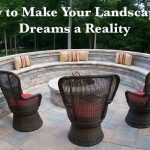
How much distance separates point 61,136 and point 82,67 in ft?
11.8

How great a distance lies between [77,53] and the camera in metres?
6.82

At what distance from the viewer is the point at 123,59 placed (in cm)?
624

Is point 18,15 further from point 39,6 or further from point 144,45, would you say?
point 144,45

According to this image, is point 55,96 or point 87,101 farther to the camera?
point 55,96

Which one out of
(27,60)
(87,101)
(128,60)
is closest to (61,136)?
(87,101)

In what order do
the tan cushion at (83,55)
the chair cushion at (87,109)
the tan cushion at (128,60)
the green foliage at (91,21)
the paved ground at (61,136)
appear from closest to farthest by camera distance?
the chair cushion at (87,109)
the paved ground at (61,136)
the tan cushion at (128,60)
the tan cushion at (83,55)
the green foliage at (91,21)

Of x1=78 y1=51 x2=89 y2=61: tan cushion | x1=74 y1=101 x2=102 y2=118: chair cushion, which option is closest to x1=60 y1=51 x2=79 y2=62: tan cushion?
x1=78 y1=51 x2=89 y2=61: tan cushion

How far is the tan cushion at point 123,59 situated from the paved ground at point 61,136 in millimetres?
2369

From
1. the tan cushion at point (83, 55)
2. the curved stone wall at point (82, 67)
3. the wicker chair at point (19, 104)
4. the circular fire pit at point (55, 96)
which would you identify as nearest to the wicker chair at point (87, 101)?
the wicker chair at point (19, 104)

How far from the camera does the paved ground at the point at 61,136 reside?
2.99 m

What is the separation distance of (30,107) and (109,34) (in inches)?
456

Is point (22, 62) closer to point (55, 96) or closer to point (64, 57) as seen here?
point (64, 57)

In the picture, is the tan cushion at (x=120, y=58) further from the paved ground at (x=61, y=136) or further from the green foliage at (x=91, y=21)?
the green foliage at (x=91, y=21)

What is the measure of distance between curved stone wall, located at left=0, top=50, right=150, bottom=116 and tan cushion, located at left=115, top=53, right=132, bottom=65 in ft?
0.49
